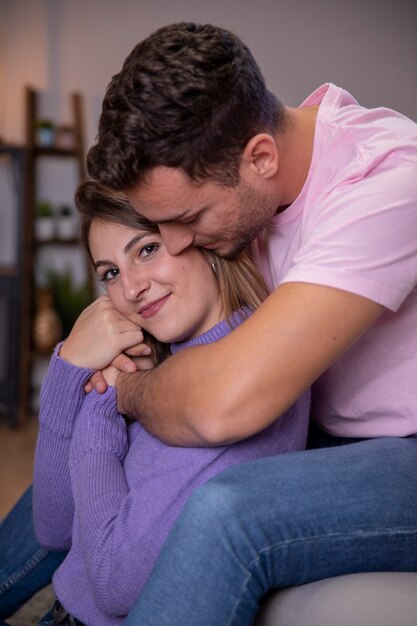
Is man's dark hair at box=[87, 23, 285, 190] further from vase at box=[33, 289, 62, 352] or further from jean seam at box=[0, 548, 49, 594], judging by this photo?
vase at box=[33, 289, 62, 352]

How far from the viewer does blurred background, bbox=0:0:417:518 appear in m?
3.86

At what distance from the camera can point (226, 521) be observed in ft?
3.46

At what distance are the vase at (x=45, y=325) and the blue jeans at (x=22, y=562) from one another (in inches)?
93.7

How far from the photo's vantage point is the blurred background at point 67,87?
3857 millimetres

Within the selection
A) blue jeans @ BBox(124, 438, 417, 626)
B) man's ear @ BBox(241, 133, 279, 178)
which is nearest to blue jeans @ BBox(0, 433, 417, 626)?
blue jeans @ BBox(124, 438, 417, 626)

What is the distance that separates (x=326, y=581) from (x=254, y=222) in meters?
0.62

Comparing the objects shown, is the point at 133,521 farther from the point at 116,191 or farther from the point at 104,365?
the point at 116,191

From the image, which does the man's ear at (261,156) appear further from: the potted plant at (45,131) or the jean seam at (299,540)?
the potted plant at (45,131)

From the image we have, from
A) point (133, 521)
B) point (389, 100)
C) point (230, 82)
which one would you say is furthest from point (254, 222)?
point (389, 100)

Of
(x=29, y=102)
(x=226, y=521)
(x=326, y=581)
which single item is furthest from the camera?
(x=29, y=102)

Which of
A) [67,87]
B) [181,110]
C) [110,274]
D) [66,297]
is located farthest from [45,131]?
[181,110]

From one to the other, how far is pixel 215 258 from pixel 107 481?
469 millimetres

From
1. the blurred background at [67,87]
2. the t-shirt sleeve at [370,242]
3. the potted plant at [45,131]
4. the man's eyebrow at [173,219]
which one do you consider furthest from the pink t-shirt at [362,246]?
the potted plant at [45,131]

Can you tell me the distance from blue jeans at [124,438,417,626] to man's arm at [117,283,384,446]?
9 centimetres
